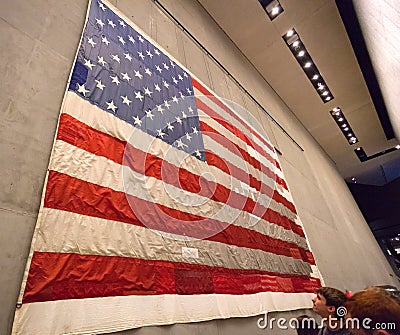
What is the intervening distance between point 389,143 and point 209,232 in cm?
1150

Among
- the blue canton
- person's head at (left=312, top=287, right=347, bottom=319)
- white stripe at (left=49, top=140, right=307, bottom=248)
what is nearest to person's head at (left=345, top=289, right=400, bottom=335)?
person's head at (left=312, top=287, right=347, bottom=319)

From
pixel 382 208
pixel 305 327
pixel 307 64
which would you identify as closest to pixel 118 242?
pixel 305 327

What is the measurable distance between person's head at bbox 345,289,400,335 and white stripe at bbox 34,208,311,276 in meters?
1.02

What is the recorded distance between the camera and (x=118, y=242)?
1.35m

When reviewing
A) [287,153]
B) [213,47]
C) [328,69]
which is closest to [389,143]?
[328,69]

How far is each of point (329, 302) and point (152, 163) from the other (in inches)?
60.5

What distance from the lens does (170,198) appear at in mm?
1800

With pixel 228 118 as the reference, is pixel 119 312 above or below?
below

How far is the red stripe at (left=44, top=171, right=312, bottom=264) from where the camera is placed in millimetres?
1229

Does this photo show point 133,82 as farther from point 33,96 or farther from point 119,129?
point 33,96

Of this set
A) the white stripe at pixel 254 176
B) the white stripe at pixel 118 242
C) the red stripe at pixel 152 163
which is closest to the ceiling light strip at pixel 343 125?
the white stripe at pixel 254 176

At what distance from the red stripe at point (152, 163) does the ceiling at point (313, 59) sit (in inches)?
166

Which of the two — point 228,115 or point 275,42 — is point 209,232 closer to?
point 228,115

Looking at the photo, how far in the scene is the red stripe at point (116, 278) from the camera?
40.0 inches
